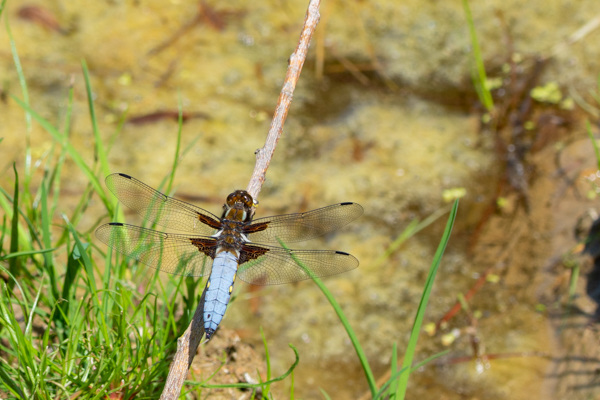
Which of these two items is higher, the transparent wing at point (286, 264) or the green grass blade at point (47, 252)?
the transparent wing at point (286, 264)

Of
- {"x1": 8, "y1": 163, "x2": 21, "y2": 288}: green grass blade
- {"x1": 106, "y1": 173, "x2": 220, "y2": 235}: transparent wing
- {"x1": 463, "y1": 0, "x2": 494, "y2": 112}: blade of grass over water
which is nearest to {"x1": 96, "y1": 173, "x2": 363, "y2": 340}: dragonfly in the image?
{"x1": 106, "y1": 173, "x2": 220, "y2": 235}: transparent wing

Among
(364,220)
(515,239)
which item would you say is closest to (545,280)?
(515,239)

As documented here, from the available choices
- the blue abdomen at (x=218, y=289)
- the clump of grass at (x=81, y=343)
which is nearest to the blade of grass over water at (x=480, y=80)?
the blue abdomen at (x=218, y=289)

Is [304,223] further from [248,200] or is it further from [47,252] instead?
[47,252]

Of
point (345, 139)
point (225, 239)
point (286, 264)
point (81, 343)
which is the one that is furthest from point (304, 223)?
point (345, 139)

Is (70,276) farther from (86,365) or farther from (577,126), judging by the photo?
(577,126)

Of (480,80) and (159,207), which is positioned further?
(480,80)

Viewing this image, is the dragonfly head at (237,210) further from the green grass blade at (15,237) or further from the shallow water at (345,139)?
the shallow water at (345,139)
